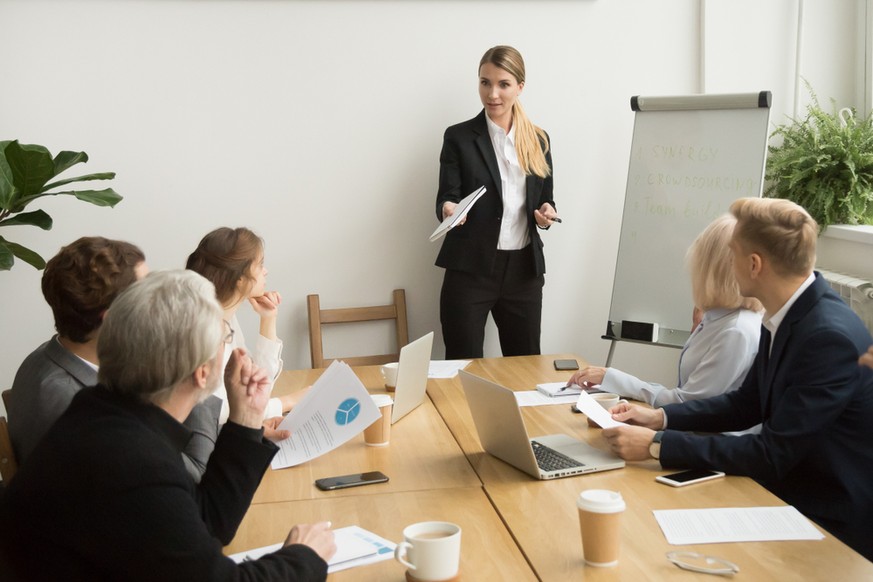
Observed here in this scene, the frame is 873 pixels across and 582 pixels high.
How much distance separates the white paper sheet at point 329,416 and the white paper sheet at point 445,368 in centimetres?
81

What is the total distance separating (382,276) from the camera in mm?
4512

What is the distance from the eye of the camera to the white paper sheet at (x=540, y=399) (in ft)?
8.91

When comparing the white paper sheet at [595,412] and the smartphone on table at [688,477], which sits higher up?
the white paper sheet at [595,412]

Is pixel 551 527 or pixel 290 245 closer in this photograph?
pixel 551 527

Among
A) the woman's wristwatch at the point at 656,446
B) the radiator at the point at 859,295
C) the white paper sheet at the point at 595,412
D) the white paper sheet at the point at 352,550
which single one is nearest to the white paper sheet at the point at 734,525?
the woman's wristwatch at the point at 656,446

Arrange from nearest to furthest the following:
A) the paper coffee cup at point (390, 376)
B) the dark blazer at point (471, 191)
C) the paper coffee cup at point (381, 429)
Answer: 1. the paper coffee cup at point (381, 429)
2. the paper coffee cup at point (390, 376)
3. the dark blazer at point (471, 191)

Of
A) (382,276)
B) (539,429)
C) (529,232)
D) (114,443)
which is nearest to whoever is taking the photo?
(114,443)

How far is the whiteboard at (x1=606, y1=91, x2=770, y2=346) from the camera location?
3.98 meters

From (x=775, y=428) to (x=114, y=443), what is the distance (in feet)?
4.73

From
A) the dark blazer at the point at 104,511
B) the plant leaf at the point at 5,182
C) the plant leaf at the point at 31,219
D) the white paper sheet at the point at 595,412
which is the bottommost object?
the white paper sheet at the point at 595,412

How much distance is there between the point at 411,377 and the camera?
2.60m

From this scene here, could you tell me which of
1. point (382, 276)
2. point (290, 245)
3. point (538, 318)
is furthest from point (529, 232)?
point (290, 245)

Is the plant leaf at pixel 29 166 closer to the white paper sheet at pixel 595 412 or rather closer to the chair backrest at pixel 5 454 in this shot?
the chair backrest at pixel 5 454

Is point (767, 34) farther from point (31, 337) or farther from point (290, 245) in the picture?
point (31, 337)
